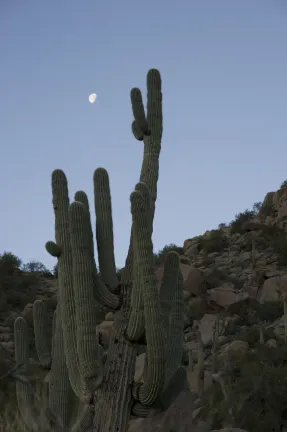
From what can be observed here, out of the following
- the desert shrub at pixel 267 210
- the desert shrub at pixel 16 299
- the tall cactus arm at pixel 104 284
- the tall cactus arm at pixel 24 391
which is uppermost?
the desert shrub at pixel 267 210

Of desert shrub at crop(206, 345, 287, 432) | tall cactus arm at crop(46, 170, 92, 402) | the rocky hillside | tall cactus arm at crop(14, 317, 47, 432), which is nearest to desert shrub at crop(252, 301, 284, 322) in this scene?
the rocky hillside

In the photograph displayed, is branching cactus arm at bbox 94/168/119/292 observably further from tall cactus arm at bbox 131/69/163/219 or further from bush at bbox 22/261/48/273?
bush at bbox 22/261/48/273

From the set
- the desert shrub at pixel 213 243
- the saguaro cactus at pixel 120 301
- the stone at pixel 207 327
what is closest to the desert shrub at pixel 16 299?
the stone at pixel 207 327

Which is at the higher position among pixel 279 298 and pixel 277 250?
pixel 277 250

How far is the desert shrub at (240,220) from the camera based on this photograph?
103ft

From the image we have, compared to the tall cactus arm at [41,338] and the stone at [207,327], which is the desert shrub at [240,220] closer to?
the stone at [207,327]

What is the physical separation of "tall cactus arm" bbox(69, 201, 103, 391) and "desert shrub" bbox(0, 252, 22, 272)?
2283 cm

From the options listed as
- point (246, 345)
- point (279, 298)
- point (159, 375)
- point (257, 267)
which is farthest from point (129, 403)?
point (257, 267)

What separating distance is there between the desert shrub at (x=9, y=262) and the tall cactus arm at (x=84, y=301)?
22825 millimetres

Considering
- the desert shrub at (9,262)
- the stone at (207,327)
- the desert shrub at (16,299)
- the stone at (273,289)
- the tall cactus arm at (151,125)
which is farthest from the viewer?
the desert shrub at (9,262)

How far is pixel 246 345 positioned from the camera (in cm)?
1619

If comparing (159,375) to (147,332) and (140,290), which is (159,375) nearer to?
(147,332)

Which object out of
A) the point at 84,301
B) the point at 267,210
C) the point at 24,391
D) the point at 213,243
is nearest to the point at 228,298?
the point at 213,243

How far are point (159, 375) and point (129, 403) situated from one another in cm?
67
